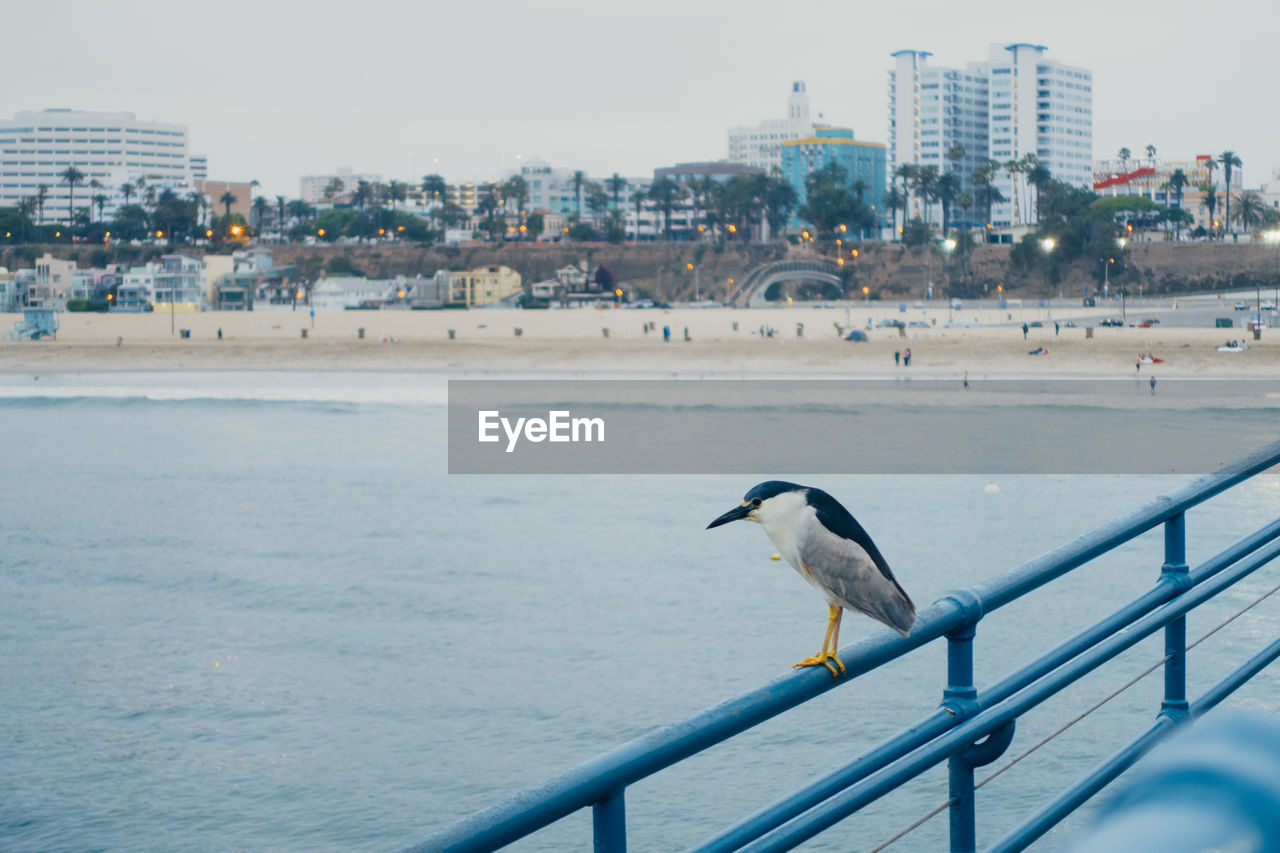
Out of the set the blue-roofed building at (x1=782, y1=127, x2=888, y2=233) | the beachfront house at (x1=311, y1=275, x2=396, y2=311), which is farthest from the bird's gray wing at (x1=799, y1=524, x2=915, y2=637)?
the blue-roofed building at (x1=782, y1=127, x2=888, y2=233)

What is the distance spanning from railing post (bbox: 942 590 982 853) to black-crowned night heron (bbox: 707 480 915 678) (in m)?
0.16

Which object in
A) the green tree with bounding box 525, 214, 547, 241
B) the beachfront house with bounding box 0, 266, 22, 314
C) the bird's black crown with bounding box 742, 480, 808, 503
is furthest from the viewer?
the green tree with bounding box 525, 214, 547, 241

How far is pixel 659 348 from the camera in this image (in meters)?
64.8

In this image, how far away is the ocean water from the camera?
11.7 m

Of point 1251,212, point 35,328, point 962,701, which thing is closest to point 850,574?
point 962,701

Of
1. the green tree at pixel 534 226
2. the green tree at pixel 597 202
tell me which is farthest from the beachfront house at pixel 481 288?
the green tree at pixel 597 202

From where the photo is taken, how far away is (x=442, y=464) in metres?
35.4

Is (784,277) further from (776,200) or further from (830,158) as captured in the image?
(830,158)

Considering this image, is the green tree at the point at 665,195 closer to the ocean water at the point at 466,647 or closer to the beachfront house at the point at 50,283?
the beachfront house at the point at 50,283

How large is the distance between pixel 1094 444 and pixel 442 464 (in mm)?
17244

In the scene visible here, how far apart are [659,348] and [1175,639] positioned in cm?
6177

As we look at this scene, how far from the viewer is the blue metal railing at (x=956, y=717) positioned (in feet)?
5.15

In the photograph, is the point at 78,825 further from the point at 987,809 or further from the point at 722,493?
the point at 722,493

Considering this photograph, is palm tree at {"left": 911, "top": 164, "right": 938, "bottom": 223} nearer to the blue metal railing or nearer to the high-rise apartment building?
the high-rise apartment building
